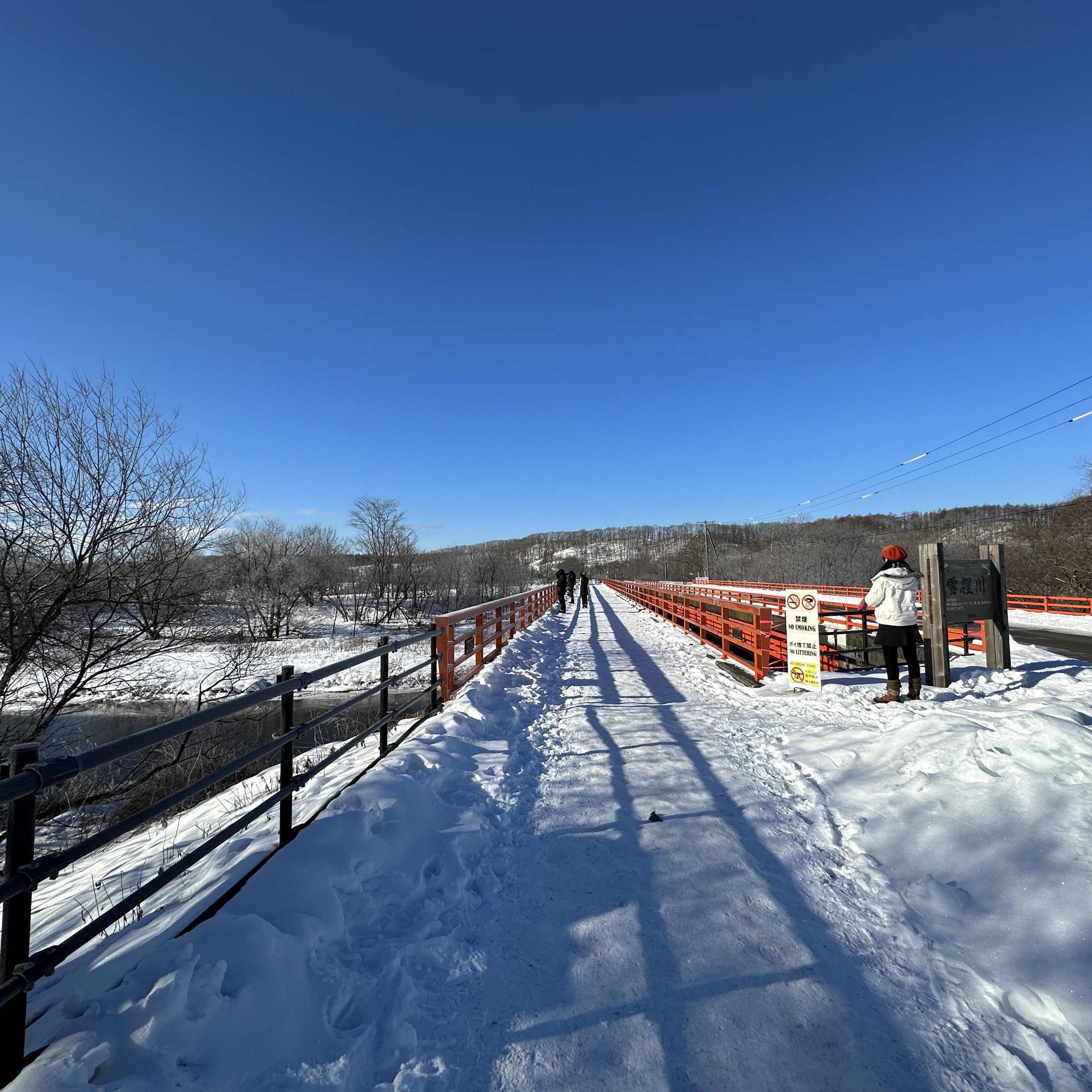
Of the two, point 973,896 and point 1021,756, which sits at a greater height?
point 1021,756

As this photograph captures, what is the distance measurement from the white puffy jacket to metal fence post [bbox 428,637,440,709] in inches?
201

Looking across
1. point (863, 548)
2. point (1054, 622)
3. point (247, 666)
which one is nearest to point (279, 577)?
point (247, 666)

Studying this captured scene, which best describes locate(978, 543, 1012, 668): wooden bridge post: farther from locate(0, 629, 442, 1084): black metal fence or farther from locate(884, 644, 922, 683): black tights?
locate(0, 629, 442, 1084): black metal fence

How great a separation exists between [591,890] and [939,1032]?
160 cm

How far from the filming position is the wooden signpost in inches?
276

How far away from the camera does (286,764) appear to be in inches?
131

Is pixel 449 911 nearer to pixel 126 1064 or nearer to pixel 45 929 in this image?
pixel 126 1064

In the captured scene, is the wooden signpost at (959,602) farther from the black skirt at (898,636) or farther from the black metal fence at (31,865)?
the black metal fence at (31,865)

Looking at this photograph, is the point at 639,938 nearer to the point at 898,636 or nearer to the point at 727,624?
the point at 898,636

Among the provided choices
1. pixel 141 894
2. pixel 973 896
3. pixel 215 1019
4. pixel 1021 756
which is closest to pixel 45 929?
pixel 141 894

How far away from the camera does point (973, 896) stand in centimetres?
284

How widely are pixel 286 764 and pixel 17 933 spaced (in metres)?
1.70

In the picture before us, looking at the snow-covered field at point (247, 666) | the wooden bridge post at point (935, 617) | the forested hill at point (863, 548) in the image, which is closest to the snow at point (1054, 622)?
the forested hill at point (863, 548)

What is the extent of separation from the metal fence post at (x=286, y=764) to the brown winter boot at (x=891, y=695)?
622cm
